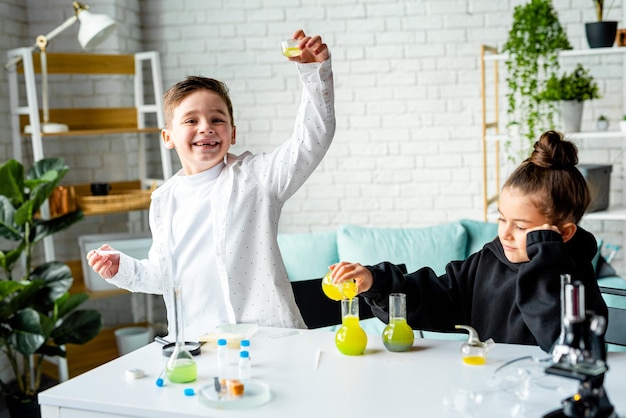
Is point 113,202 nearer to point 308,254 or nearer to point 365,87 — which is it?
point 308,254

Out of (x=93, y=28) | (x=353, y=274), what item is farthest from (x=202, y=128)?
(x=93, y=28)

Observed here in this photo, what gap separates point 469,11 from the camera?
4.34 metres

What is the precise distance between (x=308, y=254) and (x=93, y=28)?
148 centimetres

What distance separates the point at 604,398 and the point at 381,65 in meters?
3.39

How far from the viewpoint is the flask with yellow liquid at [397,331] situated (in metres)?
1.71

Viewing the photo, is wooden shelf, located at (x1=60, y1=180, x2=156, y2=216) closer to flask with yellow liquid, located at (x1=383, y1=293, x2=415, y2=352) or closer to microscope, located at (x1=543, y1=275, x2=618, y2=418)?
flask with yellow liquid, located at (x1=383, y1=293, x2=415, y2=352)

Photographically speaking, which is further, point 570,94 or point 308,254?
point 570,94

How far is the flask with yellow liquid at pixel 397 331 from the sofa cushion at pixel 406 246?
1740 millimetres

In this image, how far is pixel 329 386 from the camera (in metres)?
1.50

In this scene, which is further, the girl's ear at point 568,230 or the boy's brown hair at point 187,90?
the boy's brown hair at point 187,90

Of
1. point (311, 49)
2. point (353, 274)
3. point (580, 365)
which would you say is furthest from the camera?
point (311, 49)

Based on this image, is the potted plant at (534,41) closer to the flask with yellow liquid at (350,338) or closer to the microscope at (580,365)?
the flask with yellow liquid at (350,338)

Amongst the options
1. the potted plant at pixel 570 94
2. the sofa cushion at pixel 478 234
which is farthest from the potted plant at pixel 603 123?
the sofa cushion at pixel 478 234

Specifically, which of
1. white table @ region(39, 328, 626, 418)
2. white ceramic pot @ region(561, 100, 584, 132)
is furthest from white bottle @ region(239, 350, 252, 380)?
white ceramic pot @ region(561, 100, 584, 132)
